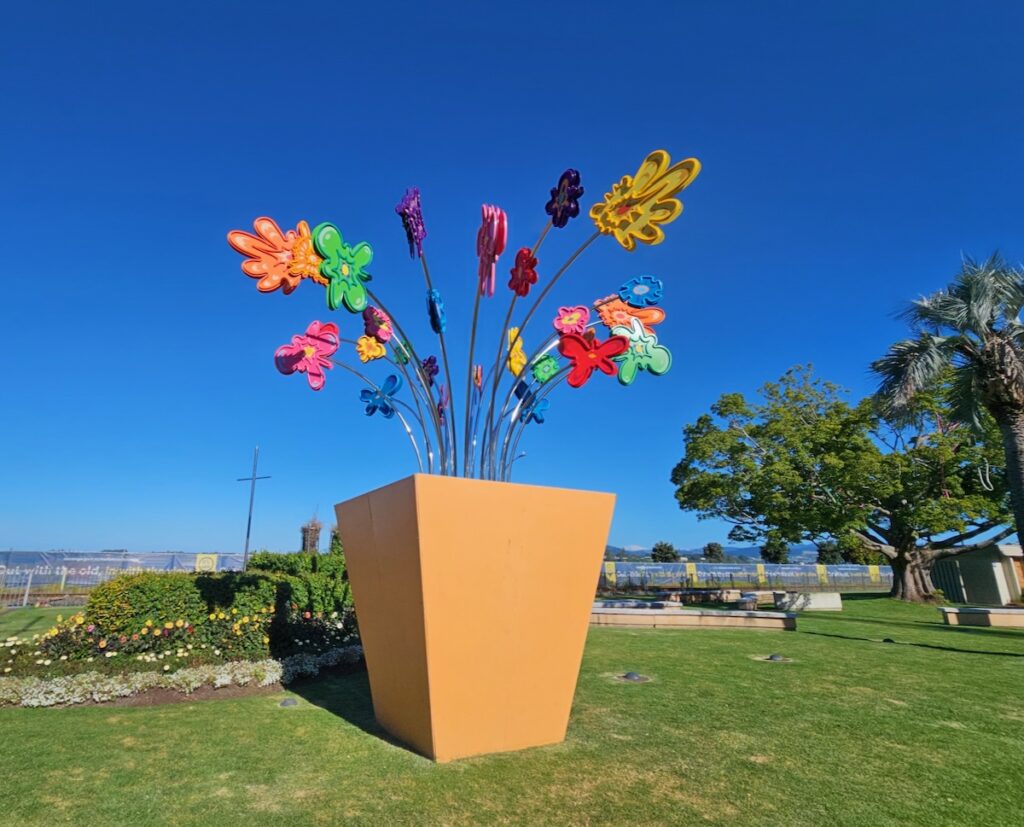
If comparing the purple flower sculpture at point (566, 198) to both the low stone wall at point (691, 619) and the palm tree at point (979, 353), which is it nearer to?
the palm tree at point (979, 353)

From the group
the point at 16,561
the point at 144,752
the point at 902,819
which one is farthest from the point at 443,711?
the point at 16,561

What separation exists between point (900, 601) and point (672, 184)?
78.1 feet

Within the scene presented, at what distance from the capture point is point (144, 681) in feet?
23.2

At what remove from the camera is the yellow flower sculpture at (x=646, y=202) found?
5.30 meters

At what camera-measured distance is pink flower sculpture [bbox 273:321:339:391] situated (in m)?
6.28

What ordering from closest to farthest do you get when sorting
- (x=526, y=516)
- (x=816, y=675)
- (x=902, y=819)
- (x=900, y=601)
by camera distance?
1. (x=902, y=819)
2. (x=526, y=516)
3. (x=816, y=675)
4. (x=900, y=601)

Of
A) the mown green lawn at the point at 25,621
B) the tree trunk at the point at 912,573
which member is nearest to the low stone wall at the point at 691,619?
the tree trunk at the point at 912,573

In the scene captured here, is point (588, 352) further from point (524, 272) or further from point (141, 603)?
point (141, 603)

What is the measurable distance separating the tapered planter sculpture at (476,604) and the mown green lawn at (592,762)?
308 millimetres

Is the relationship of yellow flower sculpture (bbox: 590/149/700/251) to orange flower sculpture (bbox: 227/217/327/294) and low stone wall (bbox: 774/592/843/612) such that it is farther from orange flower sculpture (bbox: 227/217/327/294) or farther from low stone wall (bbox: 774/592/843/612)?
low stone wall (bbox: 774/592/843/612)

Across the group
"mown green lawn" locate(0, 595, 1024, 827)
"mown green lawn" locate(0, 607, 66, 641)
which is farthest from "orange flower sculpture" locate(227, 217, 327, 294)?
"mown green lawn" locate(0, 607, 66, 641)

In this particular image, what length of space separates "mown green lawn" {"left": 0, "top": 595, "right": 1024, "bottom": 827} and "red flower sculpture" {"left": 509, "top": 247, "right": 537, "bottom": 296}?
466 centimetres

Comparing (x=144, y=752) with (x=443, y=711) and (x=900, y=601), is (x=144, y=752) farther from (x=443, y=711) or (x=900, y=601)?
(x=900, y=601)

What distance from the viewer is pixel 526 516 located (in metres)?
5.23
